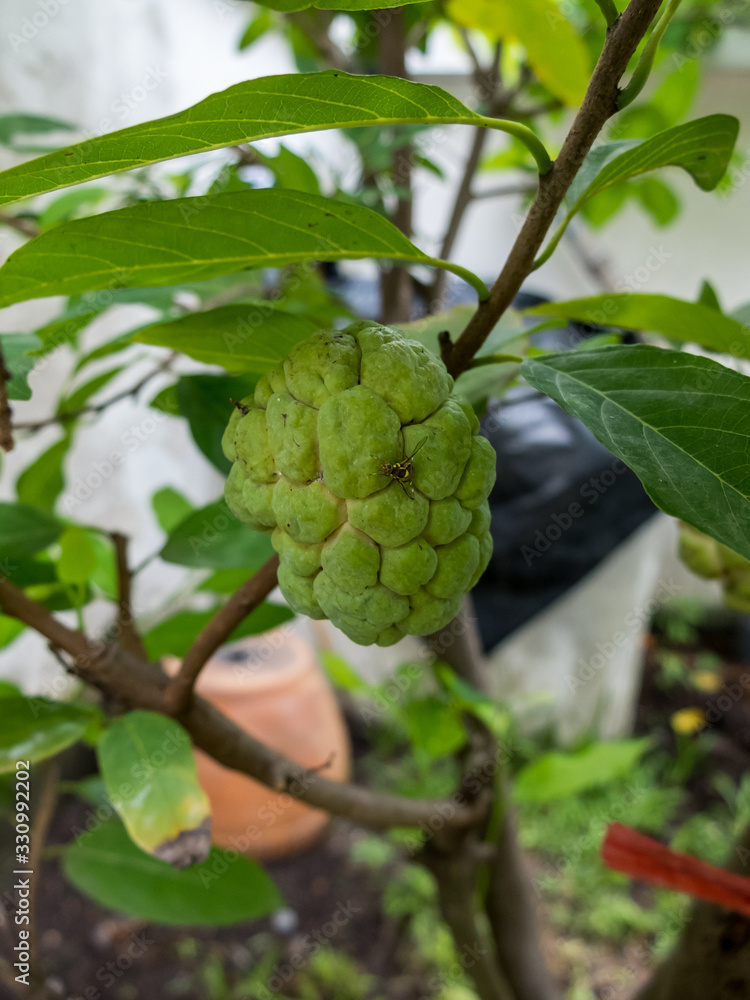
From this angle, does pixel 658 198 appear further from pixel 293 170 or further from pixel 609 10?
pixel 609 10

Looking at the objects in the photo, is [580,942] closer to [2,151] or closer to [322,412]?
[322,412]

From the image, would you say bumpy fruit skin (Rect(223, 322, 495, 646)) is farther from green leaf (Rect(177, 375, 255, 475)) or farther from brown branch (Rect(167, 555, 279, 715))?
green leaf (Rect(177, 375, 255, 475))

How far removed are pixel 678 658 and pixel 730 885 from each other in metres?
2.63

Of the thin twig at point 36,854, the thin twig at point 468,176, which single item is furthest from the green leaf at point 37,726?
the thin twig at point 468,176

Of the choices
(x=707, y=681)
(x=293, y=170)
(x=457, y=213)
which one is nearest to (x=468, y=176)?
(x=457, y=213)

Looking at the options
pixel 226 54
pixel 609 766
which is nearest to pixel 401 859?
pixel 609 766

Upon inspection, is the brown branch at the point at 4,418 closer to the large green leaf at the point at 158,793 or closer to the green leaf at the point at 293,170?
the large green leaf at the point at 158,793

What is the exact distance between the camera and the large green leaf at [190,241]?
1.18ft

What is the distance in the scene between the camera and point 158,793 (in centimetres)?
48

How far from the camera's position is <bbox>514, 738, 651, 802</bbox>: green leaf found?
119 cm

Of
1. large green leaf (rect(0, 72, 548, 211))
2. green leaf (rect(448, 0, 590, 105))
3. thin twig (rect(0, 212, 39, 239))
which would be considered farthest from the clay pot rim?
large green leaf (rect(0, 72, 548, 211))

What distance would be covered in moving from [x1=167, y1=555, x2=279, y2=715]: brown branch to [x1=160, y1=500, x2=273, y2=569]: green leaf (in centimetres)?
9

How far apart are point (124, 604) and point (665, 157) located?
0.52m

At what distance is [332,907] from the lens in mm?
1858
